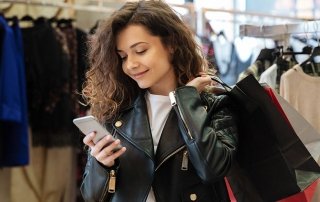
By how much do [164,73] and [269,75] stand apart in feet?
2.73

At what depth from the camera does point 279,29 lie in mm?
1754

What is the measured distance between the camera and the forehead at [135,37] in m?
1.01

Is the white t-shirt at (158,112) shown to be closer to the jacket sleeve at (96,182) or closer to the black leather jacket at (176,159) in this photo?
the black leather jacket at (176,159)

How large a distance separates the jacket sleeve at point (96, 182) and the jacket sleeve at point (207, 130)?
0.69 feet

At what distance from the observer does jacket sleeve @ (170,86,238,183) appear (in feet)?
3.00

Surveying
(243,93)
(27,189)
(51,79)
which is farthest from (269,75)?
(27,189)

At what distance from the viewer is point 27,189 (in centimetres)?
231

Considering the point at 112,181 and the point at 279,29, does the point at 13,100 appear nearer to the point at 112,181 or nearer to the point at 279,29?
the point at 112,181

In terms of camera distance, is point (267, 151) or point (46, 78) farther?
point (46, 78)

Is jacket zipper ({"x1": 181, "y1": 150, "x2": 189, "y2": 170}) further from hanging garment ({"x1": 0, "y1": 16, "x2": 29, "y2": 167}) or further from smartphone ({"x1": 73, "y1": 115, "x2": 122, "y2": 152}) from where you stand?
hanging garment ({"x1": 0, "y1": 16, "x2": 29, "y2": 167})

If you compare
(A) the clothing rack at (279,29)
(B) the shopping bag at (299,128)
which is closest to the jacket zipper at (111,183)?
(B) the shopping bag at (299,128)

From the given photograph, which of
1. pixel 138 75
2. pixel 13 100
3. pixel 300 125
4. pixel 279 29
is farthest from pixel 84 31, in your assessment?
pixel 300 125

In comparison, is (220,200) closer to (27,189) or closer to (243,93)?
(243,93)

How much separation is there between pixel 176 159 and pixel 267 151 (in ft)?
0.73
